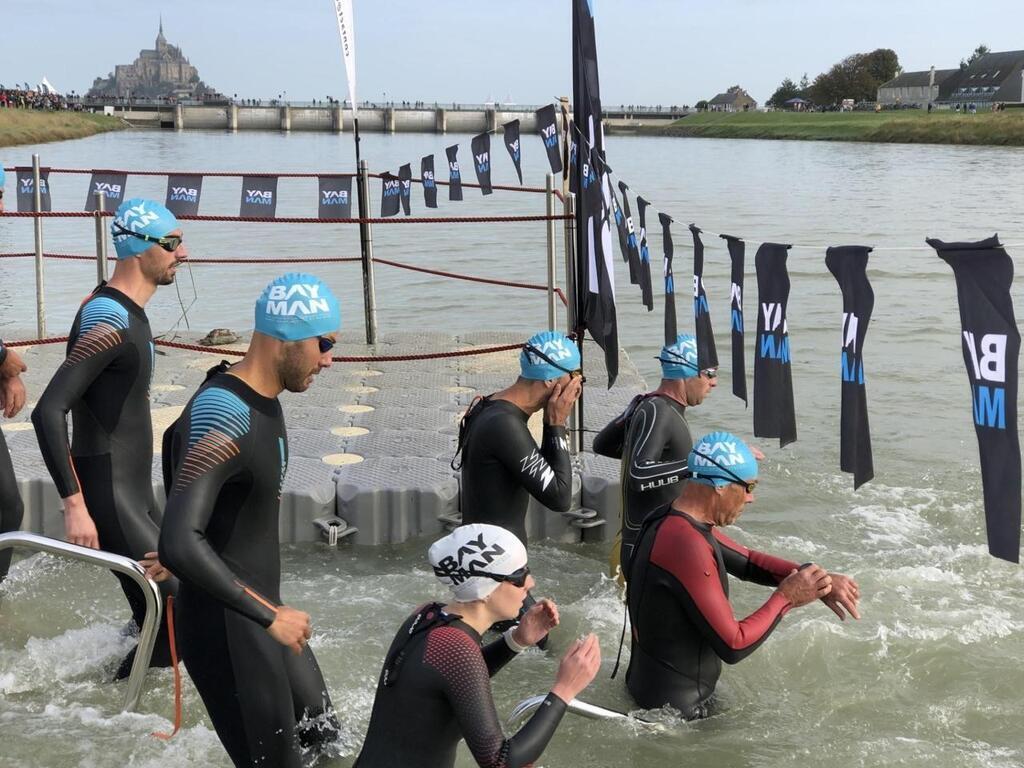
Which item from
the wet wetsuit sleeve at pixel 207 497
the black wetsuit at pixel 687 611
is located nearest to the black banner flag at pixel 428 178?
the black wetsuit at pixel 687 611

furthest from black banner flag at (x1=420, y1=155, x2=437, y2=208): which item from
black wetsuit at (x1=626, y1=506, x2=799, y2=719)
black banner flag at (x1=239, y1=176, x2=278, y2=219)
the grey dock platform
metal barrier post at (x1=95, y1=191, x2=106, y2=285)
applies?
black wetsuit at (x1=626, y1=506, x2=799, y2=719)

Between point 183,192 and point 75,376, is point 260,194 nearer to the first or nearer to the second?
point 183,192

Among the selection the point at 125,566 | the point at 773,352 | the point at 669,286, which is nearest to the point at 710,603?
the point at 773,352

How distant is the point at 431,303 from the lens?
809 inches

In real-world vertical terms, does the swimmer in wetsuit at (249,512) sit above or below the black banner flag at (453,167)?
below

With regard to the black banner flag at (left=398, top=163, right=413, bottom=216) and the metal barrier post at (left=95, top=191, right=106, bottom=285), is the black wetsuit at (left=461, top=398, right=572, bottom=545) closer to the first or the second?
the metal barrier post at (left=95, top=191, right=106, bottom=285)

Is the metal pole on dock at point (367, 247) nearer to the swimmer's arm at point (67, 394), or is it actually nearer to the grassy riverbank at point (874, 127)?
the swimmer's arm at point (67, 394)

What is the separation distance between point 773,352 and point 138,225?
10.9ft

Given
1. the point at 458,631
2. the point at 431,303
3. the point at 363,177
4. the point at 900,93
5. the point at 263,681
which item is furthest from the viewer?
the point at 900,93

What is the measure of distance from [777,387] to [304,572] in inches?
122

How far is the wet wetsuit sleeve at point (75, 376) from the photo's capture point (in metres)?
4.44

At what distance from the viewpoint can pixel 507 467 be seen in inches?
201

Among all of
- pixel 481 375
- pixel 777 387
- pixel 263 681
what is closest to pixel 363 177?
pixel 481 375

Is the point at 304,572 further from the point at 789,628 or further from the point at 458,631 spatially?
the point at 458,631
